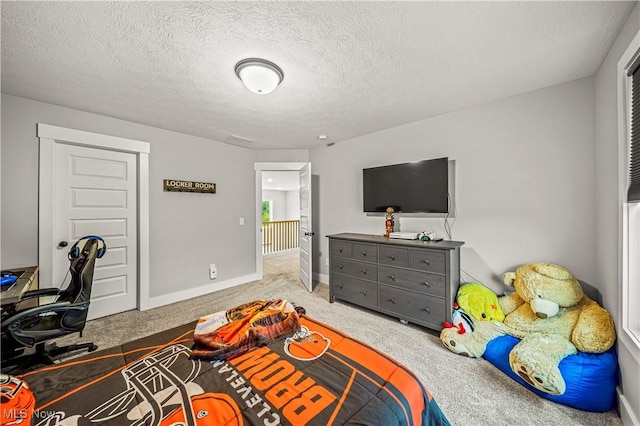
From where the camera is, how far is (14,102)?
2.42 meters

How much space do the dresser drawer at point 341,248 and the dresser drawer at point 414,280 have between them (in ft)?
1.66

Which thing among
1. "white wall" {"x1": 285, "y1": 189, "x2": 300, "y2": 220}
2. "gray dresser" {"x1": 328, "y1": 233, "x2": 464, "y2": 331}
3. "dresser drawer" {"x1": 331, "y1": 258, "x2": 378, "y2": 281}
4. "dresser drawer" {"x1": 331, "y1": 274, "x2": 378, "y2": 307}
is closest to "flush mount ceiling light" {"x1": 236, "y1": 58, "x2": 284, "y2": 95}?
"gray dresser" {"x1": 328, "y1": 233, "x2": 464, "y2": 331}

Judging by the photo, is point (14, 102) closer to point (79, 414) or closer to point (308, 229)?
point (79, 414)

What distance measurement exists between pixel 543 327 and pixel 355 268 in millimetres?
1837

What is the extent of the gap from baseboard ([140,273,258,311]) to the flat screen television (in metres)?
2.52

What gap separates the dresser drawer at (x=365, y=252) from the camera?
3021 mm

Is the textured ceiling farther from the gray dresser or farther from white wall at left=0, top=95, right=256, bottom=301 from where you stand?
the gray dresser

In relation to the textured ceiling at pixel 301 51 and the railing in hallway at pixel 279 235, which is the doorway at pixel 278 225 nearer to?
the railing in hallway at pixel 279 235

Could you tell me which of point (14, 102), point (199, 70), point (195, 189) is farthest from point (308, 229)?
point (14, 102)

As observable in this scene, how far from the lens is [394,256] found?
283 cm

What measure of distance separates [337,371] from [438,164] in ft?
8.23

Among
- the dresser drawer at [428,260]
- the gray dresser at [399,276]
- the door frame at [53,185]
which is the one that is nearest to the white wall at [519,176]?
the gray dresser at [399,276]

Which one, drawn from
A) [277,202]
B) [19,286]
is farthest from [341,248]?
[277,202]

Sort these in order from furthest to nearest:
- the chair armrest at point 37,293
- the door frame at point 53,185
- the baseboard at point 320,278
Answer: the baseboard at point 320,278 < the door frame at point 53,185 < the chair armrest at point 37,293
